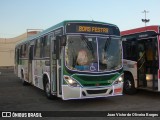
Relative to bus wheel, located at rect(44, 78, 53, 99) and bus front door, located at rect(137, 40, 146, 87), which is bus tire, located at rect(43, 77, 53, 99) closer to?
bus wheel, located at rect(44, 78, 53, 99)

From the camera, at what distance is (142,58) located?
13375 mm

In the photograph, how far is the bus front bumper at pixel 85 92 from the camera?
10320 mm

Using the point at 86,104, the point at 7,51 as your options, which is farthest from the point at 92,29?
the point at 7,51

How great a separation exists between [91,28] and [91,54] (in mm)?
981

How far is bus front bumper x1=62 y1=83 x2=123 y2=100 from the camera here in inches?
406

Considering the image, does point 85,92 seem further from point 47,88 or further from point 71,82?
point 47,88

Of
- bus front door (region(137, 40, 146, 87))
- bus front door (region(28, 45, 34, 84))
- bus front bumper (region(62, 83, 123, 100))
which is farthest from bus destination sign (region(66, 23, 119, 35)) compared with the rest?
bus front door (region(28, 45, 34, 84))

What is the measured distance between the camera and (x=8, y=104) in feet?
39.1

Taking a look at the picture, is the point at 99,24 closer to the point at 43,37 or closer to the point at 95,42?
the point at 95,42

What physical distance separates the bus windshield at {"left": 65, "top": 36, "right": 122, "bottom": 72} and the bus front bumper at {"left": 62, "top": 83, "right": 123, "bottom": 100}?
2.16 ft

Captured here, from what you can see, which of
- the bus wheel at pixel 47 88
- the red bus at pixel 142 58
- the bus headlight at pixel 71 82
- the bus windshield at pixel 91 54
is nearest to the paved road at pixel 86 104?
the bus wheel at pixel 47 88

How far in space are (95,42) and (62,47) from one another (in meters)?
1.20

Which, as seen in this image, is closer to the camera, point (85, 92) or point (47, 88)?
→ point (85, 92)

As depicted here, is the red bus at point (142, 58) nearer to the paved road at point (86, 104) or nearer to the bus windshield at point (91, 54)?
the paved road at point (86, 104)
